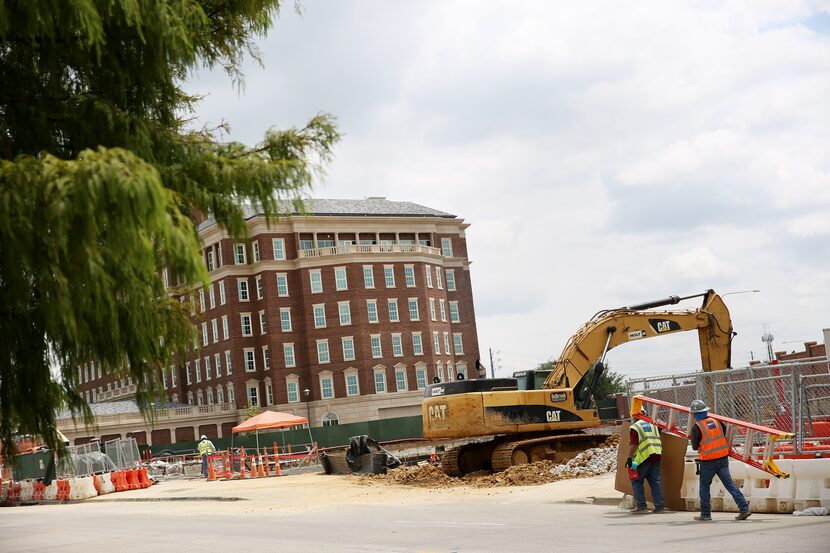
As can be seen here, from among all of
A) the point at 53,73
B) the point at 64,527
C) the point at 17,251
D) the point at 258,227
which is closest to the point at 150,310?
the point at 17,251

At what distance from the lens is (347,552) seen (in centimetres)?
1291

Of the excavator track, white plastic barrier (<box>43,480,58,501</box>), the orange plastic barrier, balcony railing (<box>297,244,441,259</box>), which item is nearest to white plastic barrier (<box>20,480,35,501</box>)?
white plastic barrier (<box>43,480,58,501</box>)

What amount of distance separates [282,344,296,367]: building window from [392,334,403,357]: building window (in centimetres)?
829

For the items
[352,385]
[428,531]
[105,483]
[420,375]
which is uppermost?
[420,375]

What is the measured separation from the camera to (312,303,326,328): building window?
269ft

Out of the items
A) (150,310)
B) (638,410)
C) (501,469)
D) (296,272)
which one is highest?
(296,272)

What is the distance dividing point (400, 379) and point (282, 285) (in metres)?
12.4

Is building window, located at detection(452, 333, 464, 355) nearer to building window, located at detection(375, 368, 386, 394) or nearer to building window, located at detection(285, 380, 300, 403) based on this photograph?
building window, located at detection(375, 368, 386, 394)

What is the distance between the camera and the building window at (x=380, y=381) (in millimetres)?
82194

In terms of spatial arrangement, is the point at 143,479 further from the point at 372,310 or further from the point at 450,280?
the point at 450,280

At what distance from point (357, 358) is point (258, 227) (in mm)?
13324

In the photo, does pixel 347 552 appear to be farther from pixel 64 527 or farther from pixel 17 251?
pixel 64 527

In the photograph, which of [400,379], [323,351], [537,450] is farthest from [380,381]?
[537,450]

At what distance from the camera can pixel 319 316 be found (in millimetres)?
82000
